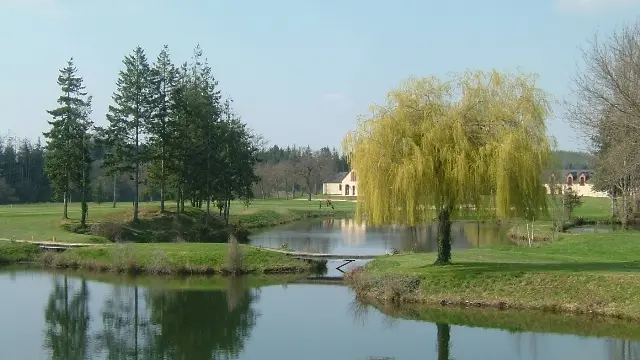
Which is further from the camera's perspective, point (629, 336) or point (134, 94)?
point (134, 94)

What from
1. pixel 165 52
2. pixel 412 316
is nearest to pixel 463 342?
pixel 412 316

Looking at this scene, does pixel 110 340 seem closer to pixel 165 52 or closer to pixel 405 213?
pixel 405 213

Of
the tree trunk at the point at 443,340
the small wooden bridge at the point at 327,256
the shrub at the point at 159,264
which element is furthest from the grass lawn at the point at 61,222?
the tree trunk at the point at 443,340

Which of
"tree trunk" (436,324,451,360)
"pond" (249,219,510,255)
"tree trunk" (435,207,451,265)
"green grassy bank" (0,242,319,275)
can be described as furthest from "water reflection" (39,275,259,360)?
"pond" (249,219,510,255)

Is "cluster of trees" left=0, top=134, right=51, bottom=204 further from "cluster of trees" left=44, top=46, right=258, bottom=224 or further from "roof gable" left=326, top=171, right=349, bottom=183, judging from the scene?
"roof gable" left=326, top=171, right=349, bottom=183

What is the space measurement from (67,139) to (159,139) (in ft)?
21.5

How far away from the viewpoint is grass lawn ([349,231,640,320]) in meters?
21.2

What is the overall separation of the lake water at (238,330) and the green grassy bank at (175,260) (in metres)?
3.05

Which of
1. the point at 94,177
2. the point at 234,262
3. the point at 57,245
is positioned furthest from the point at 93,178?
the point at 234,262

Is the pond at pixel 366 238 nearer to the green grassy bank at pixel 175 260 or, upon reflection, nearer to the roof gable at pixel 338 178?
the green grassy bank at pixel 175 260

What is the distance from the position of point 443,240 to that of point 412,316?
13.9ft

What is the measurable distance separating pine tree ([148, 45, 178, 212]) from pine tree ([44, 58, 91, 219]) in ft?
15.9

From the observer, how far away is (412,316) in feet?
72.2

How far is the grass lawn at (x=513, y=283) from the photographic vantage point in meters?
21.2
